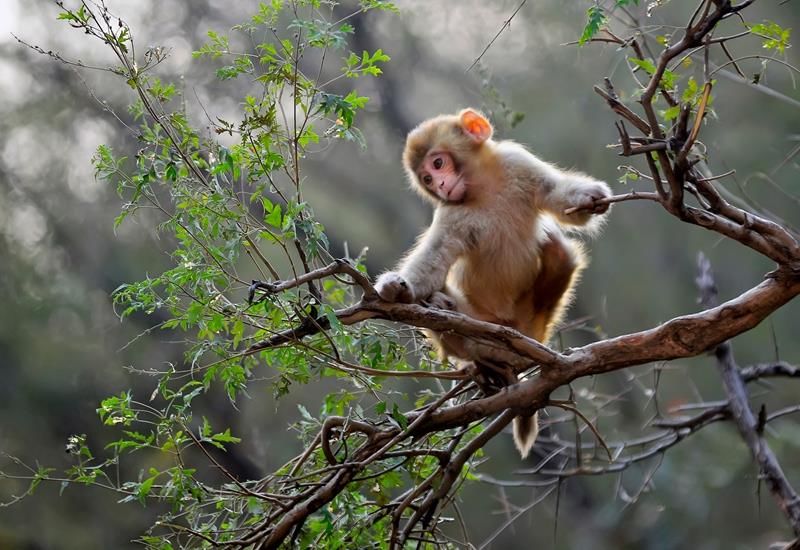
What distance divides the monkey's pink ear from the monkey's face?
122 mm

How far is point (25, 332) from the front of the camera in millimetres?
5367

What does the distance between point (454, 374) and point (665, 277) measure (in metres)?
4.10

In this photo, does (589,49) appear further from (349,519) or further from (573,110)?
(349,519)

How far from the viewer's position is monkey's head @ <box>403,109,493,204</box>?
2980 millimetres

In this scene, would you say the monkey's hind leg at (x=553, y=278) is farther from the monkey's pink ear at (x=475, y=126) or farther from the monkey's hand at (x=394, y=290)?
the monkey's hand at (x=394, y=290)

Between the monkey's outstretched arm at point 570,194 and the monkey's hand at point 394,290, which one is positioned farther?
the monkey's outstretched arm at point 570,194

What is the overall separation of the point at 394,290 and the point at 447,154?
84 cm

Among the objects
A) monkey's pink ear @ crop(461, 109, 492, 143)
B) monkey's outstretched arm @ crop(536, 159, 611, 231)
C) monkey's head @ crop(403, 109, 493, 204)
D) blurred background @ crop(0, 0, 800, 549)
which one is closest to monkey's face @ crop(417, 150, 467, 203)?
monkey's head @ crop(403, 109, 493, 204)

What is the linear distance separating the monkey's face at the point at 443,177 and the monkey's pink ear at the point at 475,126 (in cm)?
12

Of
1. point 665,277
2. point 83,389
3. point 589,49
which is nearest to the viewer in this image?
point 83,389

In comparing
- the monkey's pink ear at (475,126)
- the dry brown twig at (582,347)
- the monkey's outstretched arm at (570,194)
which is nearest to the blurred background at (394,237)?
the monkey's pink ear at (475,126)

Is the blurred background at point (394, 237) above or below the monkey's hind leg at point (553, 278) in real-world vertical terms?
above

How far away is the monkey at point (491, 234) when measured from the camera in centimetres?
281

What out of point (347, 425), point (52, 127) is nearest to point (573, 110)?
point (52, 127)
